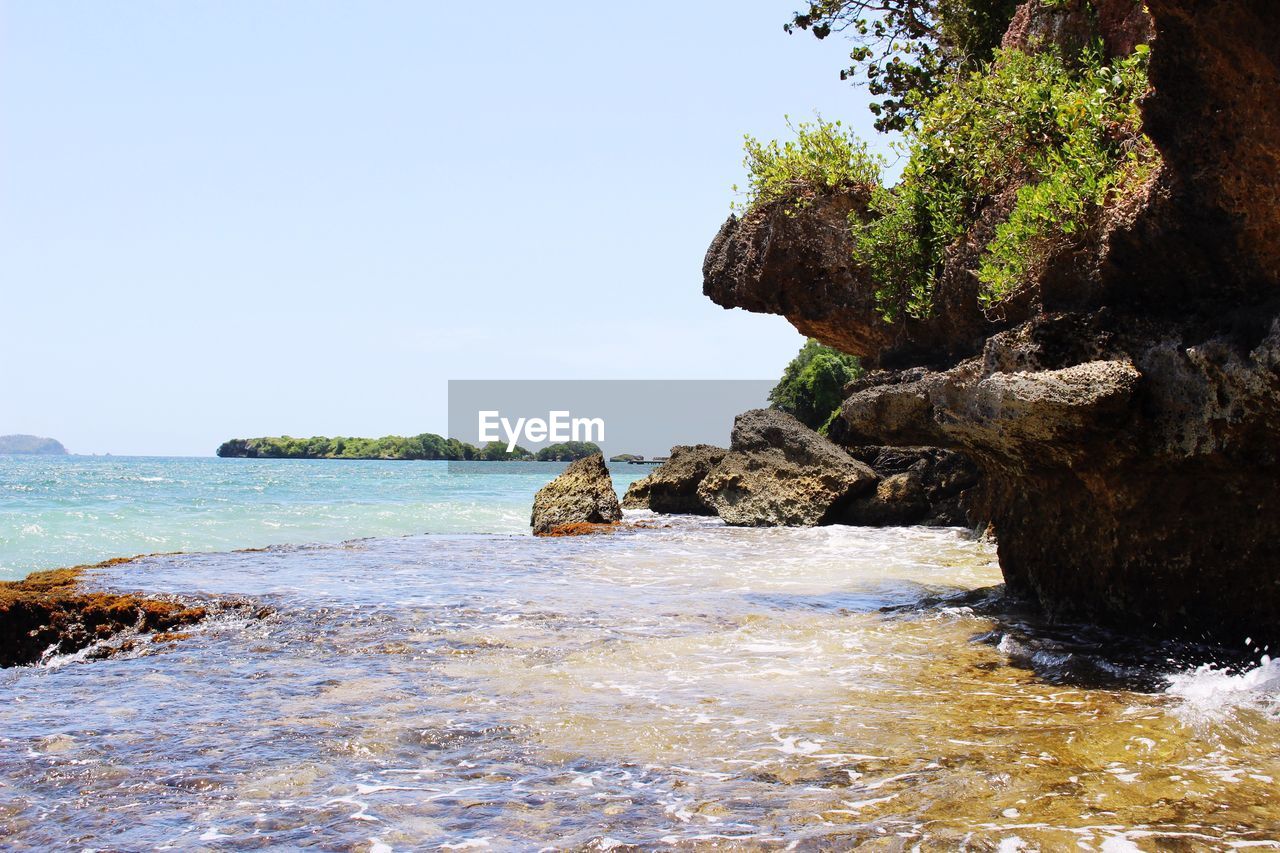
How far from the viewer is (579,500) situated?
1912 centimetres

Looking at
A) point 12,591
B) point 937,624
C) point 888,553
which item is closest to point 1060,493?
point 937,624

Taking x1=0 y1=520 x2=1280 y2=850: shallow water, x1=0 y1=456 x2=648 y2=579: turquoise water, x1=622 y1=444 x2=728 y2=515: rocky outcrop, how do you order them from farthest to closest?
x1=622 y1=444 x2=728 y2=515: rocky outcrop, x1=0 y1=456 x2=648 y2=579: turquoise water, x1=0 y1=520 x2=1280 y2=850: shallow water

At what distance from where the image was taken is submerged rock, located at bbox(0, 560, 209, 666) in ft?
24.7

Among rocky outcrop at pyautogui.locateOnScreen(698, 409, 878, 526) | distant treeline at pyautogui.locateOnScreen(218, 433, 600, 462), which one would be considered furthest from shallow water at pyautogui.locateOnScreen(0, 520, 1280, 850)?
distant treeline at pyautogui.locateOnScreen(218, 433, 600, 462)

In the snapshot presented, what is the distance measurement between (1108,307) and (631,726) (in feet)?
14.9

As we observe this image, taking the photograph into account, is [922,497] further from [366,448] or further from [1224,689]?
[366,448]

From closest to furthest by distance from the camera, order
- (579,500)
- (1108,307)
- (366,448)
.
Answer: (1108,307)
(579,500)
(366,448)

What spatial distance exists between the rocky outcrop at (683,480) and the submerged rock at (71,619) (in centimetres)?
1438

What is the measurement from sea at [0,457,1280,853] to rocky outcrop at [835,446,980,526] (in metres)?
7.57

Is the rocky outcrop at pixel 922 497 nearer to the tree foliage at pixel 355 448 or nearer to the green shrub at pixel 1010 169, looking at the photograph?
the green shrub at pixel 1010 169

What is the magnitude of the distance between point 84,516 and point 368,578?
1775 cm

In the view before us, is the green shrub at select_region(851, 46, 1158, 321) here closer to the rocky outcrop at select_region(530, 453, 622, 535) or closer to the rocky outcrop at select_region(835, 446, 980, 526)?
the rocky outcrop at select_region(835, 446, 980, 526)

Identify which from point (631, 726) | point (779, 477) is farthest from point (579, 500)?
point (631, 726)

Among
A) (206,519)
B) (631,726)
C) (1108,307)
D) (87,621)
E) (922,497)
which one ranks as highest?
(1108,307)
